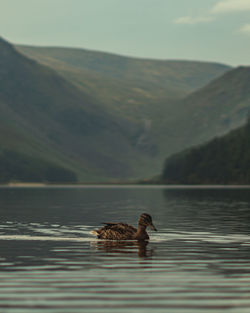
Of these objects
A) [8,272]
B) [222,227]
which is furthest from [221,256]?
[222,227]

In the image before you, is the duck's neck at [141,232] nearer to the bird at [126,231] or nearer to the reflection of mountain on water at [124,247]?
the bird at [126,231]

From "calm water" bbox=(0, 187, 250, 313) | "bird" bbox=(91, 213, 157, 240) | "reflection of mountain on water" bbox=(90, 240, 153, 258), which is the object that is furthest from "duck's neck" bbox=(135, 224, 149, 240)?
"calm water" bbox=(0, 187, 250, 313)

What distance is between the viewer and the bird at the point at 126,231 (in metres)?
42.6

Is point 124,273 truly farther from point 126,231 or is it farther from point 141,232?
point 126,231

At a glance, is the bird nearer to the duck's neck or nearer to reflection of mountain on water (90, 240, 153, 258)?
the duck's neck

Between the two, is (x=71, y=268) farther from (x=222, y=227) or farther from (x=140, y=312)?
(x=222, y=227)

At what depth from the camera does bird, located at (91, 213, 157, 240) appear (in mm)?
42562

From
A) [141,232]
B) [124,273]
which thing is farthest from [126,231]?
[124,273]

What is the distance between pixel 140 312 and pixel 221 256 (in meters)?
14.9

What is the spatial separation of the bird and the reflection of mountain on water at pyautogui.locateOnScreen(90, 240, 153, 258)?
0.44 m

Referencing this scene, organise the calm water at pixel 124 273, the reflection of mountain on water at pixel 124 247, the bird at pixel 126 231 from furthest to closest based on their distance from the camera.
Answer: the bird at pixel 126 231
the reflection of mountain on water at pixel 124 247
the calm water at pixel 124 273

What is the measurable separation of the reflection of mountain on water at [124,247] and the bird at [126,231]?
44cm

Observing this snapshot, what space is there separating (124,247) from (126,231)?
4.09 meters

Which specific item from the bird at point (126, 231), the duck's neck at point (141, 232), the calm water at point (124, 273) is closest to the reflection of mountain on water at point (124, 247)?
the calm water at point (124, 273)
